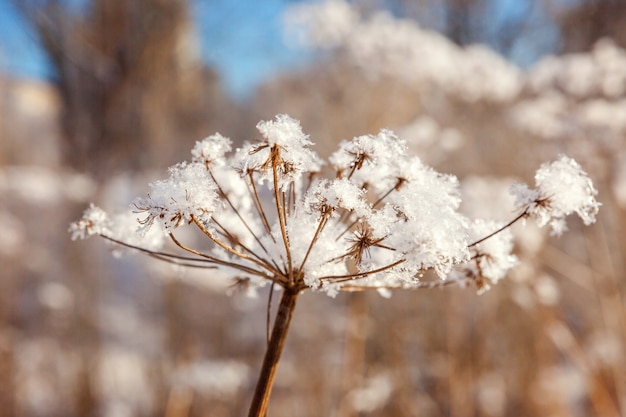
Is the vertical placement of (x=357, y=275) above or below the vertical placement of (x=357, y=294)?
below

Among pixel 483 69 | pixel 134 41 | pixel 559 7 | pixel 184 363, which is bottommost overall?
pixel 184 363

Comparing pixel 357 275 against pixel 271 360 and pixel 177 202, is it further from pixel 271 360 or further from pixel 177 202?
A: pixel 177 202

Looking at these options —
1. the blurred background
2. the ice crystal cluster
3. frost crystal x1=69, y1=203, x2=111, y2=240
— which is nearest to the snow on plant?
the blurred background

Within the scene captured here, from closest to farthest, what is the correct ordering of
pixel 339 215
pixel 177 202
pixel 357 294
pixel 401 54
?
pixel 177 202 → pixel 339 215 → pixel 357 294 → pixel 401 54

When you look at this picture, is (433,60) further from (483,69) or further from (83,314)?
(83,314)

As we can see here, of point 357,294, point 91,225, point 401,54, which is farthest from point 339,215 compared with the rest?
point 401,54

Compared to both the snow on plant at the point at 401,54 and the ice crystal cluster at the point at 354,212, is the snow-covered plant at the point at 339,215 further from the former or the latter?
the snow on plant at the point at 401,54

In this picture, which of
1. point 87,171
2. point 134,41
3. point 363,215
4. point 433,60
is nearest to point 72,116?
point 87,171

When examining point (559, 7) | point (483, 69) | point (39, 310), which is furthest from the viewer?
point (559, 7)
